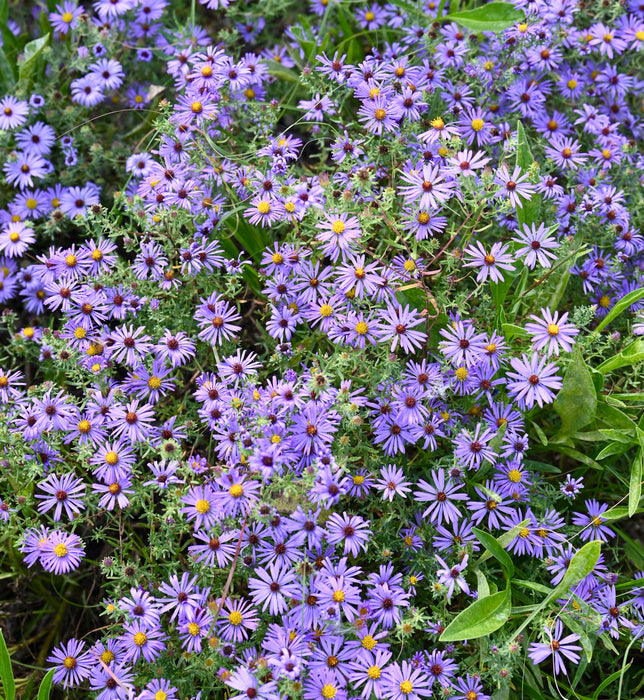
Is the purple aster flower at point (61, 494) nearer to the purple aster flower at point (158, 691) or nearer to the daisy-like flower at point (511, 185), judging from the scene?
the purple aster flower at point (158, 691)

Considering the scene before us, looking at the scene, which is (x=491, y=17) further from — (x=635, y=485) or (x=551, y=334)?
(x=635, y=485)

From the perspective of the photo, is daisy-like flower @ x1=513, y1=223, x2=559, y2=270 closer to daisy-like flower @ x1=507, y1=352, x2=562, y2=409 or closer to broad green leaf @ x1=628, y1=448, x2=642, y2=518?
daisy-like flower @ x1=507, y1=352, x2=562, y2=409

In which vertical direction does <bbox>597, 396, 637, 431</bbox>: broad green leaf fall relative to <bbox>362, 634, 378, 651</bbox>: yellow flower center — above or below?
above

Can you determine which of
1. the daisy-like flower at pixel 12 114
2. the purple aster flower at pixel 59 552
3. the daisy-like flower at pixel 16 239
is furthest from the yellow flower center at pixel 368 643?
the daisy-like flower at pixel 12 114

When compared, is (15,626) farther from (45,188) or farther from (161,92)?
(161,92)

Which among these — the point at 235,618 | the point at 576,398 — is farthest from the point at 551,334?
the point at 235,618

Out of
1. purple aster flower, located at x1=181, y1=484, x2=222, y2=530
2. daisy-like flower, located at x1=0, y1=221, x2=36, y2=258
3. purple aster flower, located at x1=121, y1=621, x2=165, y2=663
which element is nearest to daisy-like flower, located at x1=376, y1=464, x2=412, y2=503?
purple aster flower, located at x1=181, y1=484, x2=222, y2=530

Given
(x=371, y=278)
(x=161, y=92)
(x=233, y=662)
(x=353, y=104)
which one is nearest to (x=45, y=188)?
(x=161, y=92)
